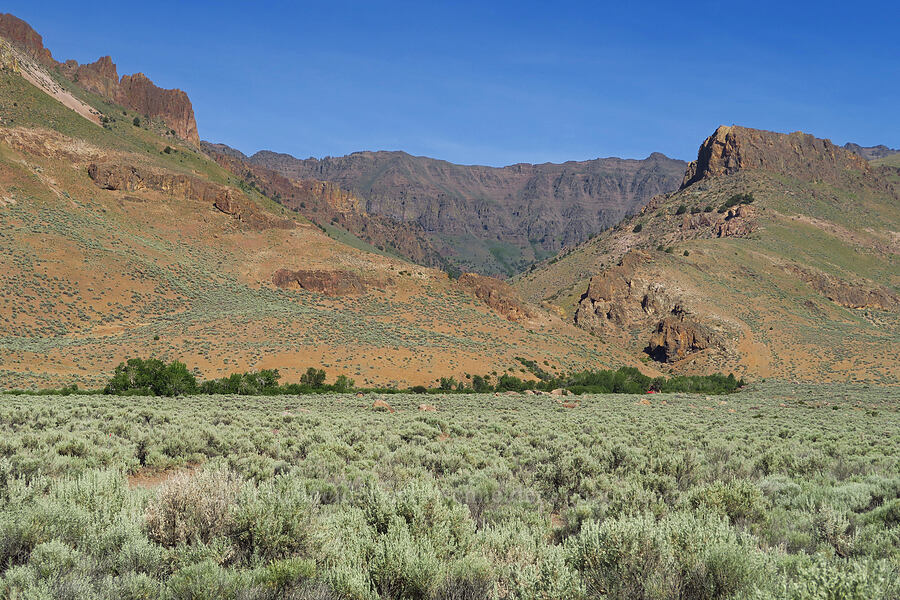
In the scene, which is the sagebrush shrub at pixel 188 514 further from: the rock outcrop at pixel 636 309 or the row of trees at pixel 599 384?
the rock outcrop at pixel 636 309

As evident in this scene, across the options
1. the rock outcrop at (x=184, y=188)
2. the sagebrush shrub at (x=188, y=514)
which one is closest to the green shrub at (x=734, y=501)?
the sagebrush shrub at (x=188, y=514)

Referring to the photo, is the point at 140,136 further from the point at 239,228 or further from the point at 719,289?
the point at 719,289

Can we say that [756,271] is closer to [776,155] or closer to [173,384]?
[776,155]

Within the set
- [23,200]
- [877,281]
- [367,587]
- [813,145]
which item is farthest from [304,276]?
[813,145]

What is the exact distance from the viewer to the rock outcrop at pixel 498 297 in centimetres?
6306

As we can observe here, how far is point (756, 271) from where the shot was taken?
73188 mm

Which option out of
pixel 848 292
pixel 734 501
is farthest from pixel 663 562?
pixel 848 292

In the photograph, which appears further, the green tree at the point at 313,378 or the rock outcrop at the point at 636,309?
the rock outcrop at the point at 636,309

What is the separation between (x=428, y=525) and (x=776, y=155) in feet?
449

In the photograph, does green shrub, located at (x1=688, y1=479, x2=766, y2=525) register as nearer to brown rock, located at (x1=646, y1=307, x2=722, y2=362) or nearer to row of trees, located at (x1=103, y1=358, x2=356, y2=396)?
row of trees, located at (x1=103, y1=358, x2=356, y2=396)

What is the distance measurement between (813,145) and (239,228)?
13305 centimetres

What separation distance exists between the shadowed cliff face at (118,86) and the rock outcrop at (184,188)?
96.5 metres

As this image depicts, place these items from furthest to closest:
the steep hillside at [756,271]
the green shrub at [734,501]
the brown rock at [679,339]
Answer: the steep hillside at [756,271], the brown rock at [679,339], the green shrub at [734,501]

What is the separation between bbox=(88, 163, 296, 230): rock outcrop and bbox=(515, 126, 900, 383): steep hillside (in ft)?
173
